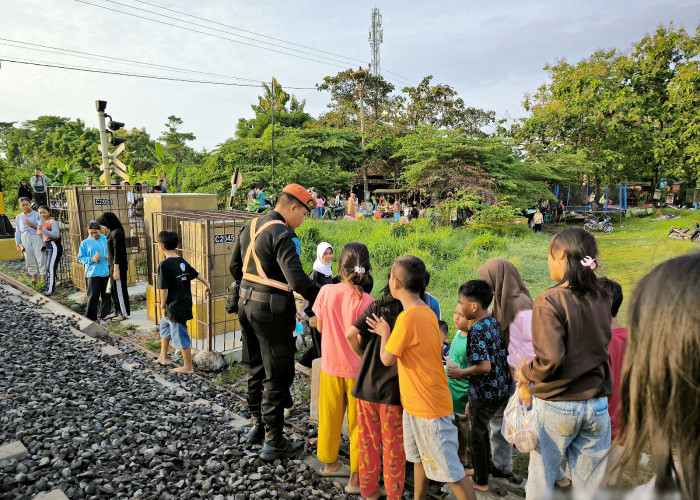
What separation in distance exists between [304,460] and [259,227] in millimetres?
1839

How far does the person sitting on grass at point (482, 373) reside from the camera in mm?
2883

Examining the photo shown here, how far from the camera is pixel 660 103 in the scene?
2523 cm

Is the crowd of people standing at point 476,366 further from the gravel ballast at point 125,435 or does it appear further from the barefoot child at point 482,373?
the gravel ballast at point 125,435

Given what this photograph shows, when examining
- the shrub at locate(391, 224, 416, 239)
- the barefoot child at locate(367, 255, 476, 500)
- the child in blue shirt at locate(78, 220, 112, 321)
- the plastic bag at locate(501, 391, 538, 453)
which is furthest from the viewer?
the shrub at locate(391, 224, 416, 239)

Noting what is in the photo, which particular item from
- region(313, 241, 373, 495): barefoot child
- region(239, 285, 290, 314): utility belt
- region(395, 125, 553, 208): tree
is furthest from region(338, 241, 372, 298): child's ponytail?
region(395, 125, 553, 208): tree

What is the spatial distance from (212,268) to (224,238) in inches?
17.5

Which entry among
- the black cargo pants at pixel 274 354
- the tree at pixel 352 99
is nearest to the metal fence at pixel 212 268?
the black cargo pants at pixel 274 354

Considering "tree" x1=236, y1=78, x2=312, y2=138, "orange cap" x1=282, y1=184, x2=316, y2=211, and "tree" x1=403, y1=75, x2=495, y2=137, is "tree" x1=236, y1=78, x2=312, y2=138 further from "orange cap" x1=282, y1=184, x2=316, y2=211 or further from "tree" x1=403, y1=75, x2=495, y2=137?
"orange cap" x1=282, y1=184, x2=316, y2=211

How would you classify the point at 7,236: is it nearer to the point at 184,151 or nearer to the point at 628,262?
the point at 628,262

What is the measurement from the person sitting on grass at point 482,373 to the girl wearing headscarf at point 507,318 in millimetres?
238

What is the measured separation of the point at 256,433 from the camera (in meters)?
3.52

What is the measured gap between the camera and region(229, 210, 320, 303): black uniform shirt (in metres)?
3.21

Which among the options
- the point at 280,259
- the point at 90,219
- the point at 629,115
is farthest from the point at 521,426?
the point at 629,115

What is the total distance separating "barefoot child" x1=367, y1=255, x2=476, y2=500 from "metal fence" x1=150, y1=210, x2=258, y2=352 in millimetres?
3644
